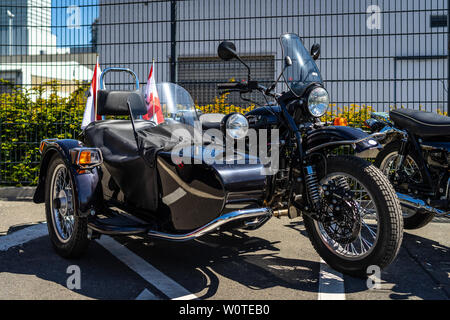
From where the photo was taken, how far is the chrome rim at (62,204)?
3.74 meters

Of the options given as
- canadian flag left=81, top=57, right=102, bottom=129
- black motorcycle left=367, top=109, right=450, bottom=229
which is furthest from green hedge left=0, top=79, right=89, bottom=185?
black motorcycle left=367, top=109, right=450, bottom=229

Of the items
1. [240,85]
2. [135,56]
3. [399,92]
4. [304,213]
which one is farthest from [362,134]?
[135,56]

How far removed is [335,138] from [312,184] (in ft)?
1.16

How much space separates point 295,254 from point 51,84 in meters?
5.18

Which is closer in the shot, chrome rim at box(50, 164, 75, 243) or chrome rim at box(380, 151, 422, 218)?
chrome rim at box(50, 164, 75, 243)

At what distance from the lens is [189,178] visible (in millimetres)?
3068

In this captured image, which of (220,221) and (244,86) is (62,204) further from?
(244,86)

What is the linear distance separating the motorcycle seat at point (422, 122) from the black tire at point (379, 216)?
3.45ft

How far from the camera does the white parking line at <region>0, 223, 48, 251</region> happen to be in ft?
13.5

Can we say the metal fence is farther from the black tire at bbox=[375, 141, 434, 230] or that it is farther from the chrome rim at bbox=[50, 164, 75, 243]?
the chrome rim at bbox=[50, 164, 75, 243]

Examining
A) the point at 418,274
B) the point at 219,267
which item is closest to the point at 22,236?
the point at 219,267

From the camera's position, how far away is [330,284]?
3.06m

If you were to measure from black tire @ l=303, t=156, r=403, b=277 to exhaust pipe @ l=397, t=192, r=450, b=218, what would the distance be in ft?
3.22
